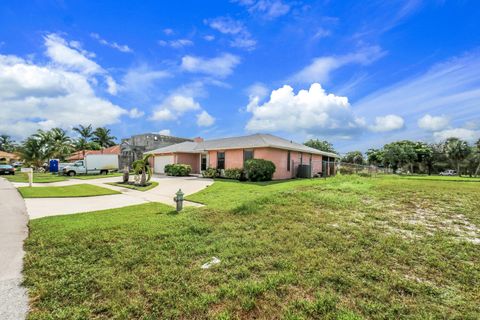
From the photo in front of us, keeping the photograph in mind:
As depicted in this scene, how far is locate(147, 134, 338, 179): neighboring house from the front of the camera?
18.6m

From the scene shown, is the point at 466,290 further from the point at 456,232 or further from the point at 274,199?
the point at 274,199

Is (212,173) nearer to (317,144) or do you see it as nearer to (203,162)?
(203,162)

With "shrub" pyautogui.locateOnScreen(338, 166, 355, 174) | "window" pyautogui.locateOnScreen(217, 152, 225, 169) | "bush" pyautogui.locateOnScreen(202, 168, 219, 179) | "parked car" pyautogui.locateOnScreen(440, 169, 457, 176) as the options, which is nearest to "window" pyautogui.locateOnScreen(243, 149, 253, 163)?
"window" pyautogui.locateOnScreen(217, 152, 225, 169)

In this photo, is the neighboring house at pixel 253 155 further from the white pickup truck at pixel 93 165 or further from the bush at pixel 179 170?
the white pickup truck at pixel 93 165

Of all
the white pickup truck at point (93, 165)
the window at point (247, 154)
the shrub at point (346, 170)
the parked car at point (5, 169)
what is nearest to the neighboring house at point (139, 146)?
the white pickup truck at point (93, 165)

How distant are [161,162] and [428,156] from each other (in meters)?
59.5

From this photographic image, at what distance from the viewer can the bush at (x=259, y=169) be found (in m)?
17.0

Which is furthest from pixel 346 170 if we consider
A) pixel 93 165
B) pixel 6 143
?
pixel 6 143

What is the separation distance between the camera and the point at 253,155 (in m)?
18.8

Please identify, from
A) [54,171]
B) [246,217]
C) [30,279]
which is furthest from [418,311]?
[54,171]

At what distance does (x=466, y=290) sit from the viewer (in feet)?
10.1

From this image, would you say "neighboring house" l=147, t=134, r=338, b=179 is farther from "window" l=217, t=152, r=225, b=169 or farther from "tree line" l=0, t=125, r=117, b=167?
"tree line" l=0, t=125, r=117, b=167

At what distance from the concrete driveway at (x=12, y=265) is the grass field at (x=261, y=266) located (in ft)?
0.46

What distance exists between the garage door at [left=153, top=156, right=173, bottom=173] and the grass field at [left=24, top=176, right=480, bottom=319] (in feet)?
66.6
